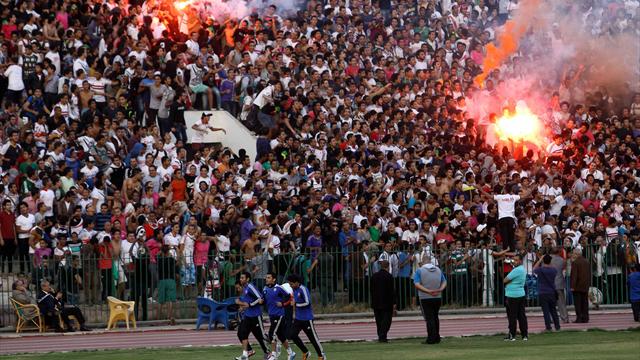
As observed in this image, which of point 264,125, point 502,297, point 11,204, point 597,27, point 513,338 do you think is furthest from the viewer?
point 597,27

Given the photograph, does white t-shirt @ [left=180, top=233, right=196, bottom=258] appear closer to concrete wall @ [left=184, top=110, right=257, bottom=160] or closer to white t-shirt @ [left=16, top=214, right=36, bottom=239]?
white t-shirt @ [left=16, top=214, right=36, bottom=239]

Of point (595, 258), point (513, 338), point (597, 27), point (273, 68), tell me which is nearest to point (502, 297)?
point (595, 258)

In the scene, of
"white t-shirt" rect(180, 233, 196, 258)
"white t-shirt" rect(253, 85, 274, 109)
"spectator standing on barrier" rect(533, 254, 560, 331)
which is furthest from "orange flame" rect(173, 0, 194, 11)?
"spectator standing on barrier" rect(533, 254, 560, 331)

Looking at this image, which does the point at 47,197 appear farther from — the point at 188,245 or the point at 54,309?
the point at 188,245

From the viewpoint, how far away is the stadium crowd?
3216 cm

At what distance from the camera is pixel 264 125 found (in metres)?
37.3

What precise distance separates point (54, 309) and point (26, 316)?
0.59 m

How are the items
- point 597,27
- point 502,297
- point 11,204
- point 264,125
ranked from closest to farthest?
point 11,204
point 502,297
point 264,125
point 597,27

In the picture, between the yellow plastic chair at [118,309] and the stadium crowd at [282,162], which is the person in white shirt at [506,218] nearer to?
the stadium crowd at [282,162]

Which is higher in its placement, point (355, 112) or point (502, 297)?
point (355, 112)

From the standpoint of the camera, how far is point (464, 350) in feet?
86.7

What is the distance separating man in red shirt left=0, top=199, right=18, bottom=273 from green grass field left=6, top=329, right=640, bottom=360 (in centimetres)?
475

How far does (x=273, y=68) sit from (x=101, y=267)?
8.58m

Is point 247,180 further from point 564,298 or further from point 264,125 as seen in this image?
point 564,298
